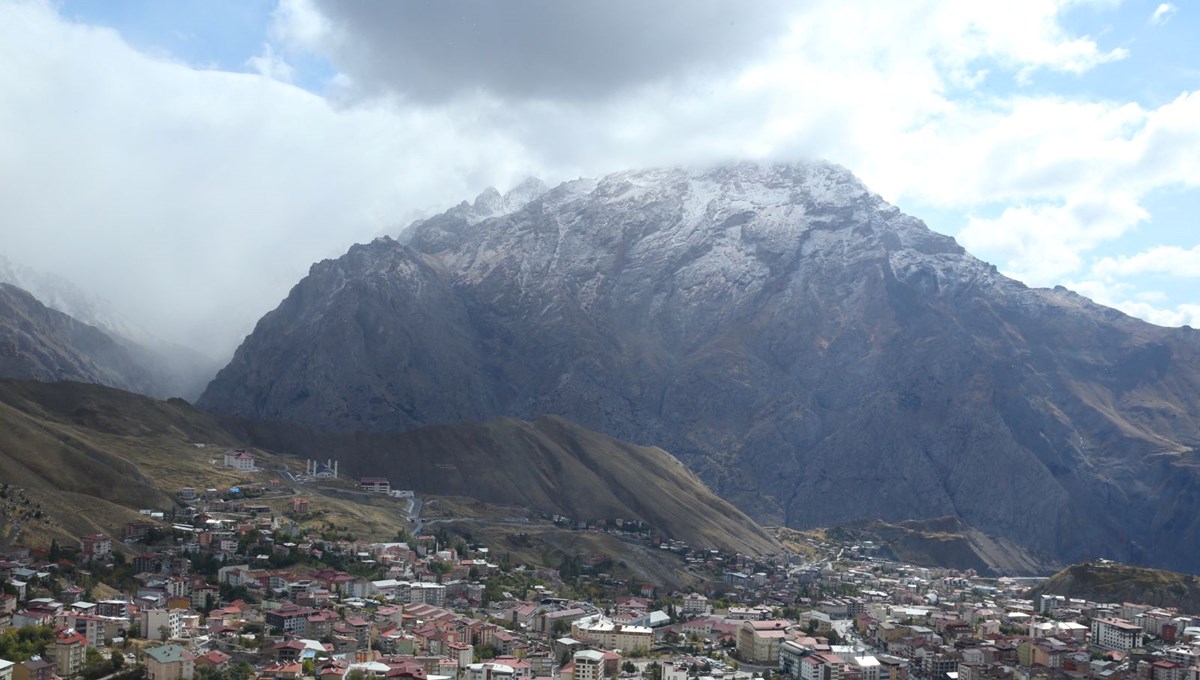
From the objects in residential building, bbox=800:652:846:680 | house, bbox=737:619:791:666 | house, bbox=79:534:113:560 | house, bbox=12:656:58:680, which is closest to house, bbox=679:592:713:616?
house, bbox=737:619:791:666

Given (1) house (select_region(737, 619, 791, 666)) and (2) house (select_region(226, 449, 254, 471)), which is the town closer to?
(1) house (select_region(737, 619, 791, 666))

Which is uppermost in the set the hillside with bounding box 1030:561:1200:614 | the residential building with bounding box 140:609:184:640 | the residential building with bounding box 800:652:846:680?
the hillside with bounding box 1030:561:1200:614

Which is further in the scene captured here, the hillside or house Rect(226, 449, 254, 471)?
house Rect(226, 449, 254, 471)

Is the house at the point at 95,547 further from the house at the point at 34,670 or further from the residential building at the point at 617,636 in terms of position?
the residential building at the point at 617,636

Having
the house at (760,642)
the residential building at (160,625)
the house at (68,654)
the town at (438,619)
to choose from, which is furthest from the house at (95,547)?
the house at (760,642)

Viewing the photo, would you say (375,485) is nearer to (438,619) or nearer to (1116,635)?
(438,619)

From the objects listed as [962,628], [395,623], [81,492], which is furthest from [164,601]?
A: [962,628]
